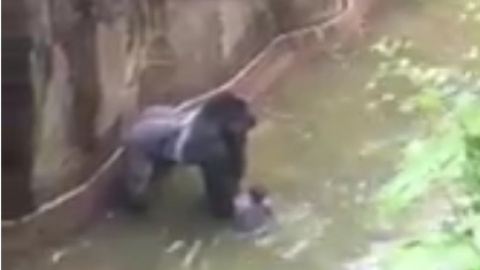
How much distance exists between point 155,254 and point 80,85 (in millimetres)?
642

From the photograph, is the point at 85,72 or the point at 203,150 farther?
the point at 85,72

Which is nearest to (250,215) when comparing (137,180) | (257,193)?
(257,193)

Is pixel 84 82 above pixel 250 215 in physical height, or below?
above

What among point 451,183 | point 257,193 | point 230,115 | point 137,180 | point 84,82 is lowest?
point 451,183

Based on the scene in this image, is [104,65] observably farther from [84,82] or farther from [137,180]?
[137,180]

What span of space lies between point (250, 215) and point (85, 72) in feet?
2.42

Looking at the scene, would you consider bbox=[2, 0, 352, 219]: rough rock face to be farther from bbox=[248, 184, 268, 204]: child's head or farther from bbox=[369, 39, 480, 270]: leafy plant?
bbox=[369, 39, 480, 270]: leafy plant

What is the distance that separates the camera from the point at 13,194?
3.59 m

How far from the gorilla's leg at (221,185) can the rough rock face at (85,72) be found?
42 centimetres

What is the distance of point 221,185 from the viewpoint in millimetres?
3701

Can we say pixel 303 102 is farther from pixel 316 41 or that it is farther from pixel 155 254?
pixel 155 254

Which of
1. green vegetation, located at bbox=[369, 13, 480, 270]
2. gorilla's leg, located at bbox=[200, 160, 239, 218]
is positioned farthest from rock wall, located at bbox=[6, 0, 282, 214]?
green vegetation, located at bbox=[369, 13, 480, 270]

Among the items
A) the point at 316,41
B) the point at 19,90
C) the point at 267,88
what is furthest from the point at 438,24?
the point at 19,90

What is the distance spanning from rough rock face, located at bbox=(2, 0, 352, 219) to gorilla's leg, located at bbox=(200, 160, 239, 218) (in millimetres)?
421
